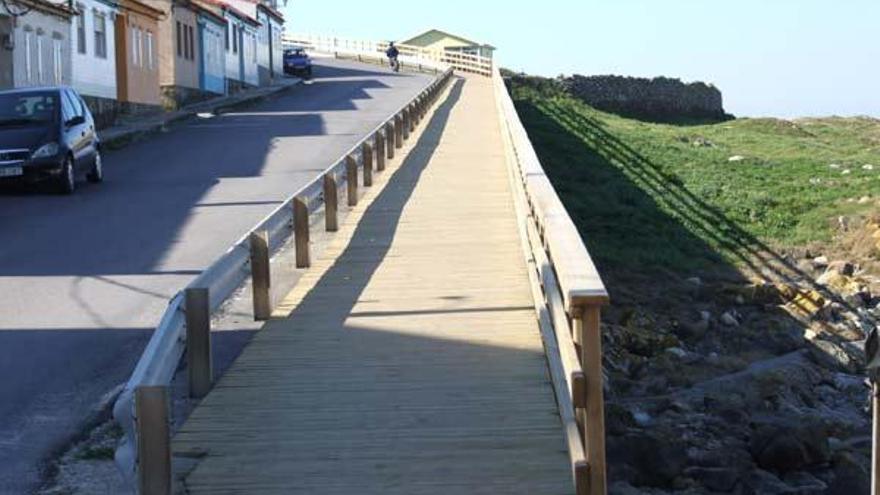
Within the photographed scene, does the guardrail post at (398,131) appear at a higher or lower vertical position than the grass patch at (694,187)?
higher

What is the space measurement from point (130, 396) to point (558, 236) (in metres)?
3.11

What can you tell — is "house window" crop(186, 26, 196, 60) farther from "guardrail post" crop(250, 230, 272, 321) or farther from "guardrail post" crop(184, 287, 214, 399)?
"guardrail post" crop(184, 287, 214, 399)

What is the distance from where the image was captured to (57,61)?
3662cm

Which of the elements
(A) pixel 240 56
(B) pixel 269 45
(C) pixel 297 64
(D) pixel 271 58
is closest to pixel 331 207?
(A) pixel 240 56

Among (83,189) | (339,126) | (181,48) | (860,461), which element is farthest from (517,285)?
(181,48)

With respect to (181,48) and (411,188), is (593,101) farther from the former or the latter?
(411,188)

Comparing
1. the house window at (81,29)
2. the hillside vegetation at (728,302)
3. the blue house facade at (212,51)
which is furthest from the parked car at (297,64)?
the house window at (81,29)

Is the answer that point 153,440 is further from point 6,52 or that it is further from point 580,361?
point 6,52

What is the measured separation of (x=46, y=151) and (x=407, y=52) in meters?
67.1

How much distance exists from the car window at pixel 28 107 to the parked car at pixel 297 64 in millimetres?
55845

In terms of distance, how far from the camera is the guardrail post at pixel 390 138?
93.8 ft

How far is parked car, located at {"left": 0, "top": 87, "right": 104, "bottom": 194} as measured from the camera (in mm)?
21656

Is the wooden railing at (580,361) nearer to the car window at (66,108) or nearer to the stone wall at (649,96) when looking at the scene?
the car window at (66,108)

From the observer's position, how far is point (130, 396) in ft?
20.1
